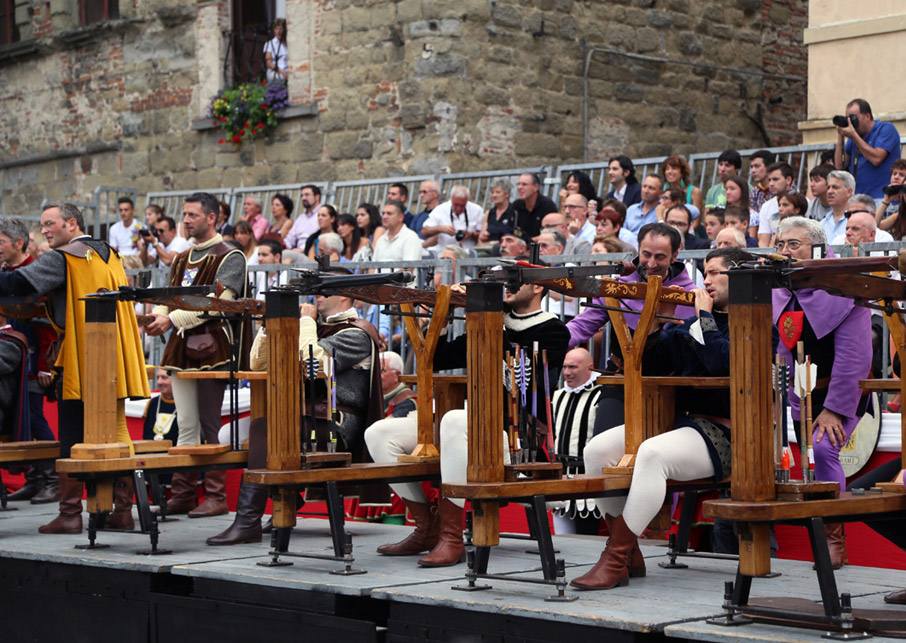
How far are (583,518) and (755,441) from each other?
319 cm

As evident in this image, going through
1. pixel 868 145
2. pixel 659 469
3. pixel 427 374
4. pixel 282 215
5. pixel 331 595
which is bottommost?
pixel 331 595

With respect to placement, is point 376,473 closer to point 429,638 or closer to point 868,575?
point 429,638

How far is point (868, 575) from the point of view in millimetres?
6531

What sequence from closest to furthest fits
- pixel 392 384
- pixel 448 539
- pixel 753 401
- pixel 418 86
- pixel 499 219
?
pixel 753 401
pixel 448 539
pixel 392 384
pixel 499 219
pixel 418 86

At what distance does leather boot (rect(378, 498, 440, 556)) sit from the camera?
7.49m

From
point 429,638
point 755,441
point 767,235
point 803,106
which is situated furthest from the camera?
point 803,106

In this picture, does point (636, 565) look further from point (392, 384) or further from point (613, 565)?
point (392, 384)

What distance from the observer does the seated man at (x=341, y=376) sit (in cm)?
809

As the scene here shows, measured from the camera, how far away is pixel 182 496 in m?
9.47

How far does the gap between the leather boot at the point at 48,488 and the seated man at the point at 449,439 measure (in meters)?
3.50

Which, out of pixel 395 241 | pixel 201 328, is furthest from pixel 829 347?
pixel 395 241

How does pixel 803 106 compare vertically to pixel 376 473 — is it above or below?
above

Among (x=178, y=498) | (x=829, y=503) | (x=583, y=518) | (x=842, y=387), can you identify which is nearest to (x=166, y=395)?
(x=178, y=498)

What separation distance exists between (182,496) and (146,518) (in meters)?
1.56
